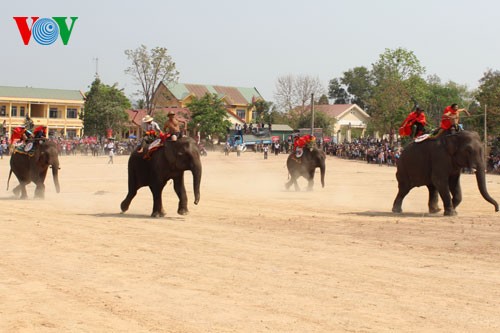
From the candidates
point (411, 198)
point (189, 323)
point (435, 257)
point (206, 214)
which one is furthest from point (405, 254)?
point (411, 198)

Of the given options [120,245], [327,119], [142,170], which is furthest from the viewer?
[327,119]

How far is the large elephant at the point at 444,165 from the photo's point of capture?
65.7 ft

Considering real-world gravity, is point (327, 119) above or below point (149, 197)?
above

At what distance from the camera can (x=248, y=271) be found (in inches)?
446

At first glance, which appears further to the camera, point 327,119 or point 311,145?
point 327,119

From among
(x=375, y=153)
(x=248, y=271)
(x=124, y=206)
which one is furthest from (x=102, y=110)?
(x=248, y=271)

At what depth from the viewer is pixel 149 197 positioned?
88.6ft

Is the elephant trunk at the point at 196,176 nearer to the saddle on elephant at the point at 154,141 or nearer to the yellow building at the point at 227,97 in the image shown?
the saddle on elephant at the point at 154,141

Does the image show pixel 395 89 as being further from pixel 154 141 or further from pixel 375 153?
pixel 154 141

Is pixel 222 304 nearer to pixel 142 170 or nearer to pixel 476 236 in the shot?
pixel 476 236

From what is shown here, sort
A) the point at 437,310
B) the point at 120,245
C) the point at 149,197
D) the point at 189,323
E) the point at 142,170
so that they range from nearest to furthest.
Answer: the point at 189,323
the point at 437,310
the point at 120,245
the point at 142,170
the point at 149,197

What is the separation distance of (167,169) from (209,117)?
79521 millimetres

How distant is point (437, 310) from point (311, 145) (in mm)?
23913

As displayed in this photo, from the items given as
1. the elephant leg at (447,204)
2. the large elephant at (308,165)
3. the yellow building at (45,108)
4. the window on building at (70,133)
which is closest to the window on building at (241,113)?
the yellow building at (45,108)
